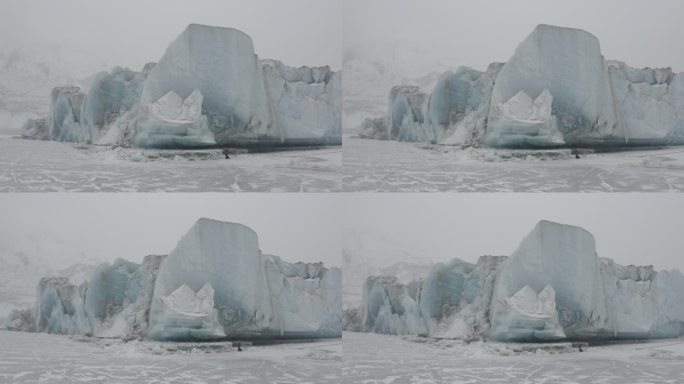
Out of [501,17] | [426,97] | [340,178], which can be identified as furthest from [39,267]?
[501,17]

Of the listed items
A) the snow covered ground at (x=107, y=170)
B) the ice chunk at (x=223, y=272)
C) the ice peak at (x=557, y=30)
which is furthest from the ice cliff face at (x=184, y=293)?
the ice peak at (x=557, y=30)

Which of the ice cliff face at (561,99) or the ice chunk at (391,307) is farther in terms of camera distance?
the ice chunk at (391,307)

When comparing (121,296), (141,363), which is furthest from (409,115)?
(141,363)

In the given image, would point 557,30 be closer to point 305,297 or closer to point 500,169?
point 500,169

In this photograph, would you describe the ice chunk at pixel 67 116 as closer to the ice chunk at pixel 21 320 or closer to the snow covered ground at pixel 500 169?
the ice chunk at pixel 21 320

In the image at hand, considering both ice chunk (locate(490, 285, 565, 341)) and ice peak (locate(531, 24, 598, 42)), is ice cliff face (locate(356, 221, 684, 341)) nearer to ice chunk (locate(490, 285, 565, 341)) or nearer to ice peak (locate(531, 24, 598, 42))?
ice chunk (locate(490, 285, 565, 341))

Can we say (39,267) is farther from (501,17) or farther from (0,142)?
(501,17)
